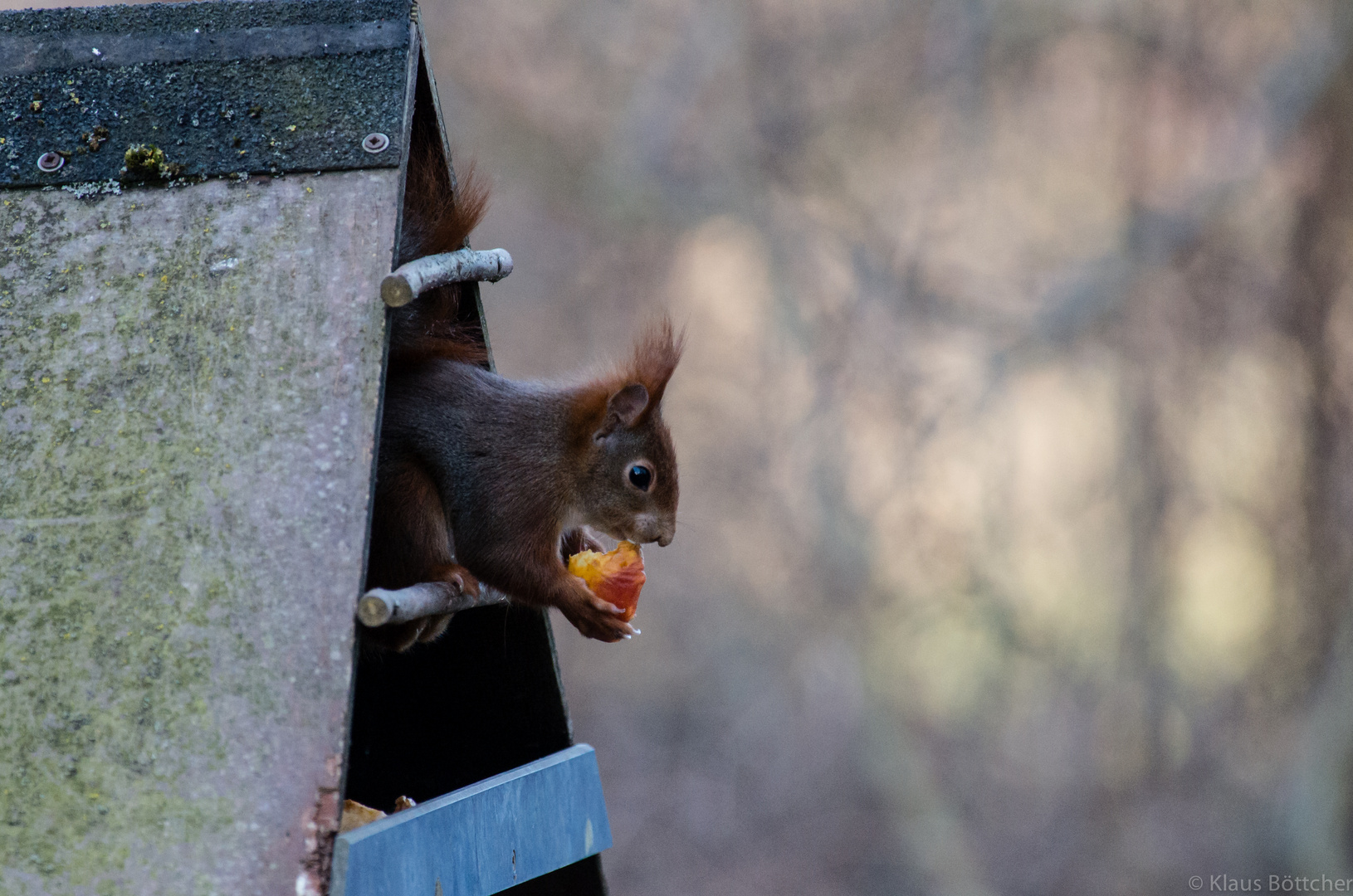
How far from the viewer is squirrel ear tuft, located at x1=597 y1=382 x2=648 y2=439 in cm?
167

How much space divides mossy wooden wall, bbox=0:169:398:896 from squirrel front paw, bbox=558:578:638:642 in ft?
1.49

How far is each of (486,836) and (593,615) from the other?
27 cm

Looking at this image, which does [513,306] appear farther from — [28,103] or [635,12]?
[28,103]

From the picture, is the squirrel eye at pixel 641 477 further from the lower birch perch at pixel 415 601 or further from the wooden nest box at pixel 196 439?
the wooden nest box at pixel 196 439

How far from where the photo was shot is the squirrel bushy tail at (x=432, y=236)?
4.99 feet

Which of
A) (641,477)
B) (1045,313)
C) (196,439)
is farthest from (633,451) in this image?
(1045,313)

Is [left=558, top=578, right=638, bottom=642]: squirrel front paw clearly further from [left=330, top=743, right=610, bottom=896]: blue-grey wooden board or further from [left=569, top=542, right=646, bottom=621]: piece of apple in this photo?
[left=330, top=743, right=610, bottom=896]: blue-grey wooden board

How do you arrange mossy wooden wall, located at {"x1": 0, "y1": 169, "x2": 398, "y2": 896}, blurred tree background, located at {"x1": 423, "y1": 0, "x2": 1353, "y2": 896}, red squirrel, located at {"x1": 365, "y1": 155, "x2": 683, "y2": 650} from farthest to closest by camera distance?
blurred tree background, located at {"x1": 423, "y1": 0, "x2": 1353, "y2": 896} < red squirrel, located at {"x1": 365, "y1": 155, "x2": 683, "y2": 650} < mossy wooden wall, located at {"x1": 0, "y1": 169, "x2": 398, "y2": 896}

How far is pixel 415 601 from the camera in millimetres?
1237

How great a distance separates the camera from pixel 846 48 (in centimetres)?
520

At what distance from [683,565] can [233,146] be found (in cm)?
435

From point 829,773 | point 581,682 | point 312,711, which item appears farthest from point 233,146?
point 829,773

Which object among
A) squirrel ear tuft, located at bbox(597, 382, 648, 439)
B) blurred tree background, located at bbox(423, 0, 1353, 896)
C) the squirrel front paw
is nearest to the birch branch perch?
squirrel ear tuft, located at bbox(597, 382, 648, 439)

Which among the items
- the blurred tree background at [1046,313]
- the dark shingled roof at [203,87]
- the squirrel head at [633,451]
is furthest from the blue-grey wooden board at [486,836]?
the blurred tree background at [1046,313]
